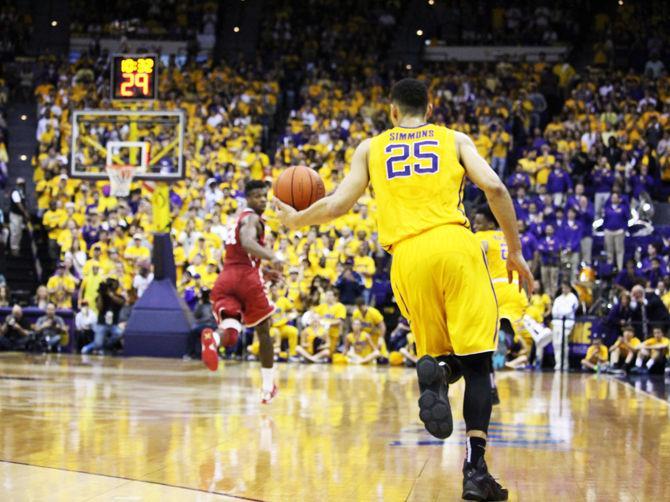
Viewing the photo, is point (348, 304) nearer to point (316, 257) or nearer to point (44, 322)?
point (316, 257)

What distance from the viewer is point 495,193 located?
5039 mm

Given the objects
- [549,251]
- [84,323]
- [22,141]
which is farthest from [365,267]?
→ [22,141]

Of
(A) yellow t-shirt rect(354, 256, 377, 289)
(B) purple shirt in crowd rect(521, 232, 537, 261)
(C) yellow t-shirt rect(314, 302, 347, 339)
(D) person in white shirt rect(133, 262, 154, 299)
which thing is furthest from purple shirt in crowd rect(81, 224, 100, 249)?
(B) purple shirt in crowd rect(521, 232, 537, 261)

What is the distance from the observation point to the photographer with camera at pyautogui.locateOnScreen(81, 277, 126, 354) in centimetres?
1836

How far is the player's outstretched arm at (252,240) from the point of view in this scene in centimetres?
928

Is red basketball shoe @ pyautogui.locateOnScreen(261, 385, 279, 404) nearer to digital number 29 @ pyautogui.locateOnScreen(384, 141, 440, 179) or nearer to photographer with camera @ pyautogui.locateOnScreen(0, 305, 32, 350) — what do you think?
digital number 29 @ pyautogui.locateOnScreen(384, 141, 440, 179)

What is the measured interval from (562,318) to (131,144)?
796 cm

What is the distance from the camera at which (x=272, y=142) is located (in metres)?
25.8

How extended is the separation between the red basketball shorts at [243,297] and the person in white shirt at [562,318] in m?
8.05

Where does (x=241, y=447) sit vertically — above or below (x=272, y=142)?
below

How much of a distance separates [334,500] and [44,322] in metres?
14.5

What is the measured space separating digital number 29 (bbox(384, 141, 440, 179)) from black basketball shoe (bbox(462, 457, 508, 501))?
138cm

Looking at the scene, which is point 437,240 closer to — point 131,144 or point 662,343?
point 662,343

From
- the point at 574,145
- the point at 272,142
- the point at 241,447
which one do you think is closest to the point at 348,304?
the point at 574,145
